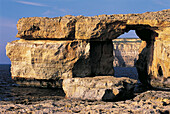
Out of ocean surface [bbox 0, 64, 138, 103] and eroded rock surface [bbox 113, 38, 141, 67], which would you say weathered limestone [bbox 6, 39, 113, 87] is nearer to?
ocean surface [bbox 0, 64, 138, 103]

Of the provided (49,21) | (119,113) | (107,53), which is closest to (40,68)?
(49,21)

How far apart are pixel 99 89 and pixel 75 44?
10.7 metres

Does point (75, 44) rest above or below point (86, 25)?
below

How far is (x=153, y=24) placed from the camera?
25.6m

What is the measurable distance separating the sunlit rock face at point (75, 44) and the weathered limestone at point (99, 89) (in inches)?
312

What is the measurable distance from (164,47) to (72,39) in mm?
10622

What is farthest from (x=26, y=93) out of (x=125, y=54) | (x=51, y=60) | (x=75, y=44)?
(x=125, y=54)

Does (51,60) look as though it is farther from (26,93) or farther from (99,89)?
(99,89)

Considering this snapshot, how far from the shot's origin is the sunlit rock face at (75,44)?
1056 inches

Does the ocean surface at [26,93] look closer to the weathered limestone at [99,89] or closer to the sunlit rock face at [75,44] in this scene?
the weathered limestone at [99,89]

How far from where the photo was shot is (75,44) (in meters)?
28.3

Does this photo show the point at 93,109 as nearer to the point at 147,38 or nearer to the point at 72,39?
the point at 72,39

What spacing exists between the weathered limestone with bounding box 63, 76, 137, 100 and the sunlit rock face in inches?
312

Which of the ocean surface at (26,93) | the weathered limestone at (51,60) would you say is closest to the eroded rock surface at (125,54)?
the weathered limestone at (51,60)
